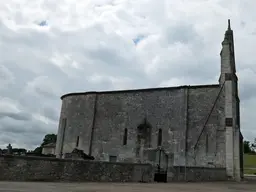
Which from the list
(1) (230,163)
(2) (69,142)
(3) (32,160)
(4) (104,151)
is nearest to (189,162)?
(1) (230,163)

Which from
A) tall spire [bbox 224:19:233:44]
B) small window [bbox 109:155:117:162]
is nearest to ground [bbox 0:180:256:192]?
small window [bbox 109:155:117:162]

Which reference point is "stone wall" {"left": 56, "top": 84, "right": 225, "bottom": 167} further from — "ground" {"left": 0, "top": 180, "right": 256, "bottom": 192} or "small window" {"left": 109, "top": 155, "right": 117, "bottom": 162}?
"ground" {"left": 0, "top": 180, "right": 256, "bottom": 192}

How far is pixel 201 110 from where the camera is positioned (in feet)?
99.6

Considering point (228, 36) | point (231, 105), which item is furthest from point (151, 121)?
point (228, 36)

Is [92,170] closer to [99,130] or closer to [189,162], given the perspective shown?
[189,162]

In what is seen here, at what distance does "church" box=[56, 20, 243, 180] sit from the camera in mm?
28422

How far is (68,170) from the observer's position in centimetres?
1645

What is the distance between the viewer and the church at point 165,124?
28.4 meters

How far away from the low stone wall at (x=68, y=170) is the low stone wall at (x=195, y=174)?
3.07m

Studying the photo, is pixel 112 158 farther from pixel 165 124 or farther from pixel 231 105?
pixel 231 105

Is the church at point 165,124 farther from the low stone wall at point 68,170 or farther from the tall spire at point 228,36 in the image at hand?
the low stone wall at point 68,170

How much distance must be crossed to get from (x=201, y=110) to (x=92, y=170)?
53.5 ft

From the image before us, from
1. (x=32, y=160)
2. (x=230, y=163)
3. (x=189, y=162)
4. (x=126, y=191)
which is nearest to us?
(x=126, y=191)

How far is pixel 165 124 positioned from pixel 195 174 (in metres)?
8.65
